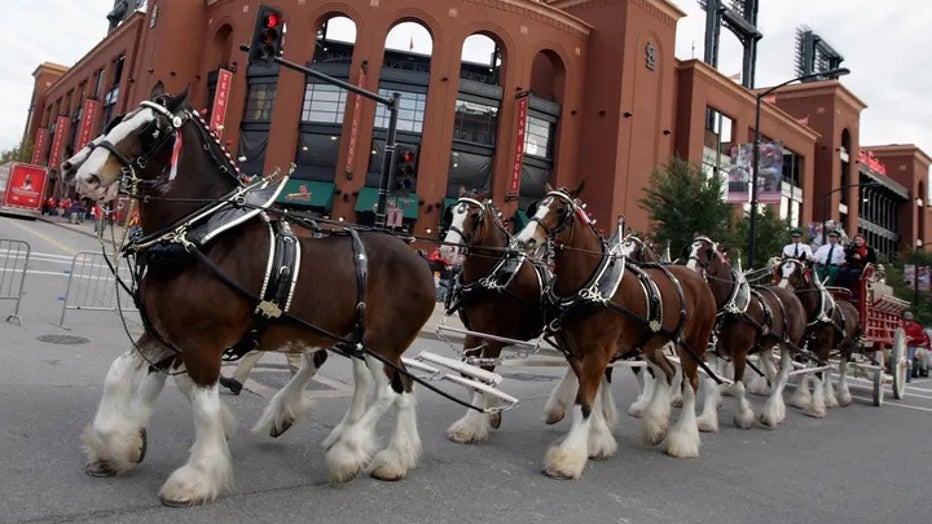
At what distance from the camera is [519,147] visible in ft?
102

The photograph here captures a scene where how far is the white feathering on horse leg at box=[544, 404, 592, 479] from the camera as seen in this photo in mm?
4781

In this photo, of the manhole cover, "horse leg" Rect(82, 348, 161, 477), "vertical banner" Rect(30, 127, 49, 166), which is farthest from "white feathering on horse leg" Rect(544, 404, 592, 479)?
"vertical banner" Rect(30, 127, 49, 166)

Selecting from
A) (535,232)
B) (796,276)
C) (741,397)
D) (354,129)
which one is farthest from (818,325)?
(354,129)

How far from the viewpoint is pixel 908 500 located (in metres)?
5.14

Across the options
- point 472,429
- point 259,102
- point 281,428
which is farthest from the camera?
point 259,102

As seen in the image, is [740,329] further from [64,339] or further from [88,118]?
[88,118]

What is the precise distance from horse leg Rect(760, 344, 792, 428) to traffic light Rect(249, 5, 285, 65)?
972 cm

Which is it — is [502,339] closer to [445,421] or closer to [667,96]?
[445,421]

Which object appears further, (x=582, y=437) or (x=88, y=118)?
(x=88, y=118)

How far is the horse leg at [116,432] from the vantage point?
3.63 metres

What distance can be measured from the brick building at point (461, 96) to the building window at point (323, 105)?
77 mm

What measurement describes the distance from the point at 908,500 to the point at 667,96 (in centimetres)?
3429

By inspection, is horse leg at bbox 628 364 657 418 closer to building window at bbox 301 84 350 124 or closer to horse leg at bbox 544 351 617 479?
horse leg at bbox 544 351 617 479

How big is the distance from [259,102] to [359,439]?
32.4 m
